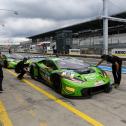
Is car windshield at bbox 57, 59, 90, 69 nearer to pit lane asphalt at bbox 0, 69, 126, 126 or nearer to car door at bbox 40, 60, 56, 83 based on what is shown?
car door at bbox 40, 60, 56, 83

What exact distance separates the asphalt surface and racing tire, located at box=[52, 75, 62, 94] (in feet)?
0.57

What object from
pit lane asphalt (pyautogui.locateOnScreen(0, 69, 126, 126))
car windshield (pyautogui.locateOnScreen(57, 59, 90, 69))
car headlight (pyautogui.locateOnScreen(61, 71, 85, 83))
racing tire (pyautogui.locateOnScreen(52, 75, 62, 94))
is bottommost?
pit lane asphalt (pyautogui.locateOnScreen(0, 69, 126, 126))

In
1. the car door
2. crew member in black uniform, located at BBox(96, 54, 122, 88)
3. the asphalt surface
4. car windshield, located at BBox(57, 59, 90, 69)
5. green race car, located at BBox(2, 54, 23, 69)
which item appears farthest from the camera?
green race car, located at BBox(2, 54, 23, 69)

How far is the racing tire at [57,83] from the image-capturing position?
9.51 metres

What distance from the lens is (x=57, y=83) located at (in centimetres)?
973

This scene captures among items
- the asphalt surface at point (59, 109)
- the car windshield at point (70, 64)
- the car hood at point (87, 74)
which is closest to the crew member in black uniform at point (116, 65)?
the asphalt surface at point (59, 109)

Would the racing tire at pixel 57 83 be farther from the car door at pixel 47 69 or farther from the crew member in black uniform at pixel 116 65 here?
the crew member in black uniform at pixel 116 65

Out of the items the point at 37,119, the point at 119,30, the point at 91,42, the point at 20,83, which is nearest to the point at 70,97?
the point at 37,119

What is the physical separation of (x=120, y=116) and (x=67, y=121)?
1.26m

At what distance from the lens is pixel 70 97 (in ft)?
29.4

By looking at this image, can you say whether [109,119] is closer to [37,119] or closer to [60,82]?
[37,119]

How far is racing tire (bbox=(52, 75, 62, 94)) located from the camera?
9.51 m

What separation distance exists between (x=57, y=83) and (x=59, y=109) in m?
2.19

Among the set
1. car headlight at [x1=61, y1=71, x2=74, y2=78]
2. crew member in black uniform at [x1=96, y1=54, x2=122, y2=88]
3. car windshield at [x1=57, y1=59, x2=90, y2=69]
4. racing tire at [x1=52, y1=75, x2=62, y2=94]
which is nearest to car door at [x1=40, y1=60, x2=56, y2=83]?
car windshield at [x1=57, y1=59, x2=90, y2=69]
